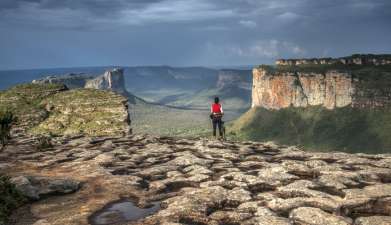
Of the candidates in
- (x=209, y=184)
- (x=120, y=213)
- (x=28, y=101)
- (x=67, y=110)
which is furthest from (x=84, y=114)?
(x=120, y=213)

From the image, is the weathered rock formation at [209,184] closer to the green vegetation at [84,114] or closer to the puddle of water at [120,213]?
the puddle of water at [120,213]

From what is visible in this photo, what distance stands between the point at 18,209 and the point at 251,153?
671 inches

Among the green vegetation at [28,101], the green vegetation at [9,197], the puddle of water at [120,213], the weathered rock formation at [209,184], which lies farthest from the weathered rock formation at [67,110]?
the puddle of water at [120,213]

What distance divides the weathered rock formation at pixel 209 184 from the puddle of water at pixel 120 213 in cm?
21

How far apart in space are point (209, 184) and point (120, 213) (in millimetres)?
5210

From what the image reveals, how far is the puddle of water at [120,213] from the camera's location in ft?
57.0

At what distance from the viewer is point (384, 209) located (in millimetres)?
17938

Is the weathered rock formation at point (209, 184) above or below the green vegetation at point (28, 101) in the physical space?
below

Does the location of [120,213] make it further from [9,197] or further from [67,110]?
[67,110]

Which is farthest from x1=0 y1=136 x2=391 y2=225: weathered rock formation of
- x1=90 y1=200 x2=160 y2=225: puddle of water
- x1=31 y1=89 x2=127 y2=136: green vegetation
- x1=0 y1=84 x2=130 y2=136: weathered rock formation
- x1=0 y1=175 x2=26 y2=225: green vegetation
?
x1=0 y1=84 x2=130 y2=136: weathered rock formation

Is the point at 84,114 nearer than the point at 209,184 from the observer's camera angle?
No

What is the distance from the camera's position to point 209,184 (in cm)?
2195

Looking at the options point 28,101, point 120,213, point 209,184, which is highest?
point 28,101

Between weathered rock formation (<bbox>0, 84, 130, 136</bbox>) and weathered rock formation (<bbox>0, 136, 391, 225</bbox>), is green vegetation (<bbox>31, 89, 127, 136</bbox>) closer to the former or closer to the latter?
weathered rock formation (<bbox>0, 84, 130, 136</bbox>)
